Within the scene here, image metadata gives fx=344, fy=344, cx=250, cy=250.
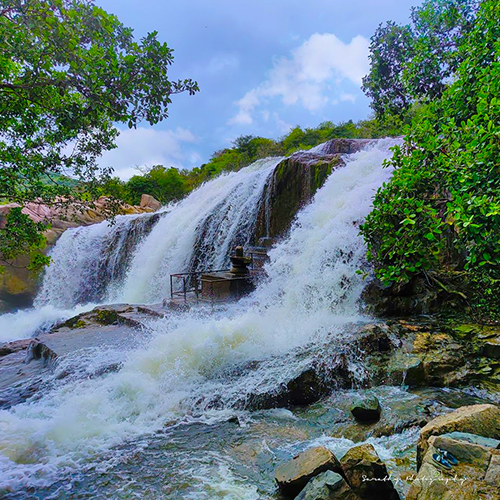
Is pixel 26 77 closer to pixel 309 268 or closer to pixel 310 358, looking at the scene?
pixel 310 358

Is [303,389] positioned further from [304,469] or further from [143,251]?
[143,251]

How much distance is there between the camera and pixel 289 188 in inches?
453

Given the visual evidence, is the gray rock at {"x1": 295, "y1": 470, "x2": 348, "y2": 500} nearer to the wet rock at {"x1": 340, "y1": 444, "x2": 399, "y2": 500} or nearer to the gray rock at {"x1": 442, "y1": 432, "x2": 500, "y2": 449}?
the wet rock at {"x1": 340, "y1": 444, "x2": 399, "y2": 500}

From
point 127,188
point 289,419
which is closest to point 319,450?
point 289,419

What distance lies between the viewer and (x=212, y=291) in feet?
30.6

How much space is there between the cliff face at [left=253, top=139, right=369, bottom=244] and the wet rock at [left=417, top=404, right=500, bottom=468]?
8360 mm

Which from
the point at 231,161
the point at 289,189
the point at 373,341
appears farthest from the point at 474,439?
the point at 231,161

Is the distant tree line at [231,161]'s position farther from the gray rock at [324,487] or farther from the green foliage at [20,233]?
the gray rock at [324,487]

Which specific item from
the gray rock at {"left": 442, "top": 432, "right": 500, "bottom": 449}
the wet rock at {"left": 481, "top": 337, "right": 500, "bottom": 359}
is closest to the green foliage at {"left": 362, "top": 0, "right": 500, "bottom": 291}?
the wet rock at {"left": 481, "top": 337, "right": 500, "bottom": 359}

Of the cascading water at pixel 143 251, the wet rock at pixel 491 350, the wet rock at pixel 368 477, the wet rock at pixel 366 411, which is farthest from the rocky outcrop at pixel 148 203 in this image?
the wet rock at pixel 368 477

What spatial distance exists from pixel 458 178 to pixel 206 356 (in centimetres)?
426

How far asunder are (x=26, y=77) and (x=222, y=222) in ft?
29.2

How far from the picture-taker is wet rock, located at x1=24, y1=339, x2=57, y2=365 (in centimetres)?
667

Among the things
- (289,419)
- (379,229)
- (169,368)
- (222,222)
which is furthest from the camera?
(222,222)
